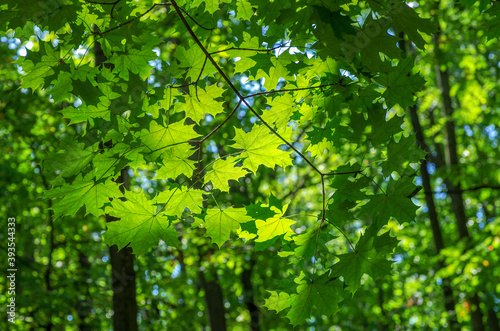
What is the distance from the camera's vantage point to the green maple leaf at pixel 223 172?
7.28ft

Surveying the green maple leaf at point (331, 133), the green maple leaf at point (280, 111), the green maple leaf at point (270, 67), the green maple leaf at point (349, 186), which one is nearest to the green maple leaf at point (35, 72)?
the green maple leaf at point (270, 67)

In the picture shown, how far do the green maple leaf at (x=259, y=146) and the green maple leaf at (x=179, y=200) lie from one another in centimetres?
31

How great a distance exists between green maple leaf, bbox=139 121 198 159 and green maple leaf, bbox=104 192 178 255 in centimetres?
25

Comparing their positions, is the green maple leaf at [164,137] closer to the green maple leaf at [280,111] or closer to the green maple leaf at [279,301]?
the green maple leaf at [280,111]

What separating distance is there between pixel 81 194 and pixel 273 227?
97 centimetres

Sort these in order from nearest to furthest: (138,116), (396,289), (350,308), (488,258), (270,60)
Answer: (138,116) < (270,60) < (488,258) < (350,308) < (396,289)

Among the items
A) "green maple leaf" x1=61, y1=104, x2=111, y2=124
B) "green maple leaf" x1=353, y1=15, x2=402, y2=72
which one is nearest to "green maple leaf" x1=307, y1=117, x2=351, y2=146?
"green maple leaf" x1=353, y1=15, x2=402, y2=72

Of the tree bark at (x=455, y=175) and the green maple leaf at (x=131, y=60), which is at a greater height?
the tree bark at (x=455, y=175)

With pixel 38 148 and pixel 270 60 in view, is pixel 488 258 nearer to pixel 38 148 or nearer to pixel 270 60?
pixel 270 60

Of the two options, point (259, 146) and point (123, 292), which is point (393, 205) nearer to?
point (259, 146)

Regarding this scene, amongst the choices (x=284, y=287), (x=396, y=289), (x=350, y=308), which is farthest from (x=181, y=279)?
(x=396, y=289)

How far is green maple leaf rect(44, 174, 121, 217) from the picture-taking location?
200 centimetres

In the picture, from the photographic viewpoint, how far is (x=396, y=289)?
48.9 ft

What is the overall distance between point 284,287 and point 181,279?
7656 mm
